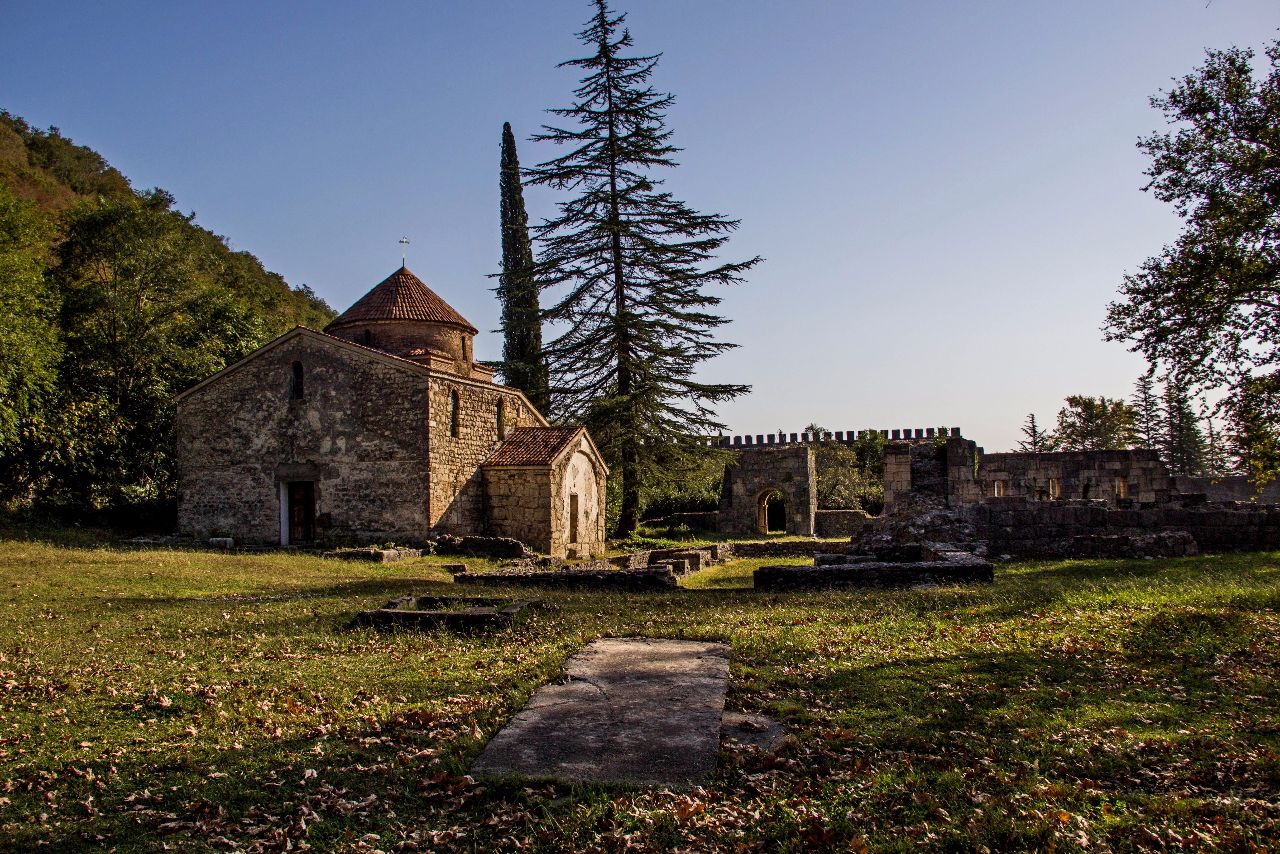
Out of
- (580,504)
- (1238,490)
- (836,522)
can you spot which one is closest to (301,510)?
(580,504)

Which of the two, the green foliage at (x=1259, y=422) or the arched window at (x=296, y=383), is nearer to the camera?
the green foliage at (x=1259, y=422)

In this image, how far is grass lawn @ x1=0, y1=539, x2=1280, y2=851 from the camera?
12.8 ft

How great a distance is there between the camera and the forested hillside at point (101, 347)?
21.1 m

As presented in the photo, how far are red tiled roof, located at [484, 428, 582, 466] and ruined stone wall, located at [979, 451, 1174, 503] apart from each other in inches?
497

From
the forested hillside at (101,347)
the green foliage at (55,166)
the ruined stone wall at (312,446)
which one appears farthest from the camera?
the green foliage at (55,166)

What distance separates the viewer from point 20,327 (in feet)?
66.1

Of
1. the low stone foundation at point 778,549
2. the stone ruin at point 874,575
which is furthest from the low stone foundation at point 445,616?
the low stone foundation at point 778,549

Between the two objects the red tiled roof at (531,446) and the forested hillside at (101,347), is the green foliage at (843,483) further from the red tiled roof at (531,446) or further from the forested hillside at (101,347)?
the forested hillside at (101,347)

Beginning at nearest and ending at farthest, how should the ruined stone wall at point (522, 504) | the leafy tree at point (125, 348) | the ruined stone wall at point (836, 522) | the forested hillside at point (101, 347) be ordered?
the forested hillside at point (101, 347) < the ruined stone wall at point (522, 504) < the leafy tree at point (125, 348) < the ruined stone wall at point (836, 522)

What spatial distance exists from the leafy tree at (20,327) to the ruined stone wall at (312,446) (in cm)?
356

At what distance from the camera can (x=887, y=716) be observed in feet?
18.0

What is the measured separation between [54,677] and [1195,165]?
1976 cm

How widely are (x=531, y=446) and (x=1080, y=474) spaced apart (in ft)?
57.5

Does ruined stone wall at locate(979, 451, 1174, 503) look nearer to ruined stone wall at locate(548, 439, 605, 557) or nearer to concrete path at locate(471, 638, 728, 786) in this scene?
ruined stone wall at locate(548, 439, 605, 557)
